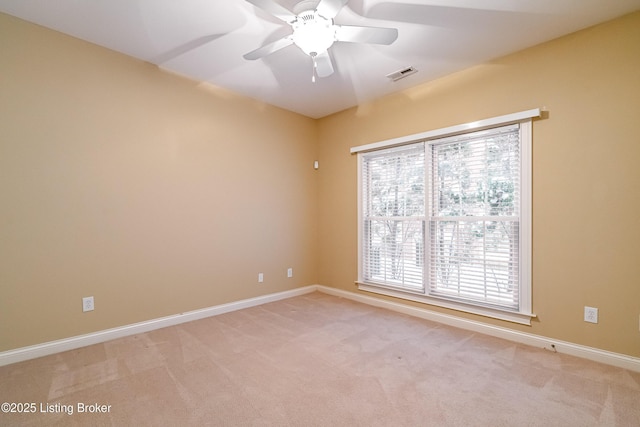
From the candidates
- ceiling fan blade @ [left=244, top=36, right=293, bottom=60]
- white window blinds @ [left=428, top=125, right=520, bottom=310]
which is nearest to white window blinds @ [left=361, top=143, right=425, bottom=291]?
white window blinds @ [left=428, top=125, right=520, bottom=310]

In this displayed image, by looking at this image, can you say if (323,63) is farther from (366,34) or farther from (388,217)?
(388,217)

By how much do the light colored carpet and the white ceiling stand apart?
2.72m

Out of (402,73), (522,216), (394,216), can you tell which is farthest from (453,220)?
(402,73)

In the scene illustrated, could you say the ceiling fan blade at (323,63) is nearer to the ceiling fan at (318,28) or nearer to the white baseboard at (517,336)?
the ceiling fan at (318,28)

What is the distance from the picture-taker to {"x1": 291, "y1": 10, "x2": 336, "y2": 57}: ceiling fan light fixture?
202 cm

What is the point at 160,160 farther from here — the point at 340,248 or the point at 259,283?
the point at 340,248

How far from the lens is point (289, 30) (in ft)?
8.23

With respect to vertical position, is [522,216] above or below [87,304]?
above

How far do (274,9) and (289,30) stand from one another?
0.64 meters

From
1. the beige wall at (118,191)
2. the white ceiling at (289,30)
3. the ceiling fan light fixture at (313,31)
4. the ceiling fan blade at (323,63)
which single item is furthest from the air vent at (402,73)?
the beige wall at (118,191)

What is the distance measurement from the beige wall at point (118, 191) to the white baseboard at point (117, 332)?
0.20ft

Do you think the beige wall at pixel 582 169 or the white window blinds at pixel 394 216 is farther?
the white window blinds at pixel 394 216

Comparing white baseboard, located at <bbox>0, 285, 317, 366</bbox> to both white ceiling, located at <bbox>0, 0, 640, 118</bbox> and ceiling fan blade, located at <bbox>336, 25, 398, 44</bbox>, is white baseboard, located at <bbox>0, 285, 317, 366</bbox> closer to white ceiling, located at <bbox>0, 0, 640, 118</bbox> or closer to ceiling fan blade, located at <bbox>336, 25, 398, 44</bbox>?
white ceiling, located at <bbox>0, 0, 640, 118</bbox>

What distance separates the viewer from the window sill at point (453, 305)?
277 cm
